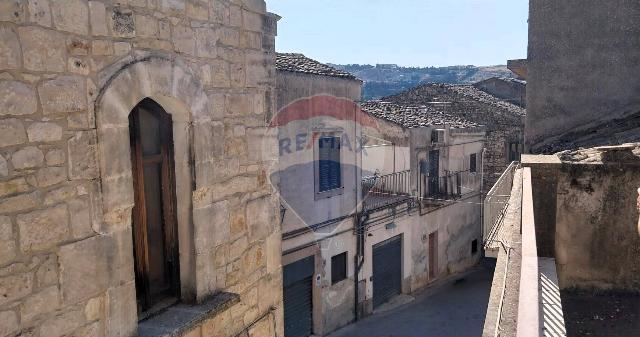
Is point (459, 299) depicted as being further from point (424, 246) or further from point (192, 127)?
point (192, 127)

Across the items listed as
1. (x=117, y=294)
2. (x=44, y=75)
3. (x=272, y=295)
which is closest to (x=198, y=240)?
(x=117, y=294)

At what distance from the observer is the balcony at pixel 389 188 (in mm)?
16703

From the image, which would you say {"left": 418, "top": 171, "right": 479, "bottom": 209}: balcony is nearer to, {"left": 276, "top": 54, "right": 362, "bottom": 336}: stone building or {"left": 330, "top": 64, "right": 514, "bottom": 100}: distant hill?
{"left": 276, "top": 54, "right": 362, "bottom": 336}: stone building

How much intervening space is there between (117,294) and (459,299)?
15500mm

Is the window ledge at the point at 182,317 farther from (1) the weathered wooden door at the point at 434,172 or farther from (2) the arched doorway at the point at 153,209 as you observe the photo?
(1) the weathered wooden door at the point at 434,172

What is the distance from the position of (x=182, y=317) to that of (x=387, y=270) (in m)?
13.5

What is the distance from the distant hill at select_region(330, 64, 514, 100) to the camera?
45.6 m

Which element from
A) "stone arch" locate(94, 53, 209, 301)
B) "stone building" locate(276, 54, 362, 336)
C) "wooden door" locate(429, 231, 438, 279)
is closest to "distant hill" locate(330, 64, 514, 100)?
"wooden door" locate(429, 231, 438, 279)

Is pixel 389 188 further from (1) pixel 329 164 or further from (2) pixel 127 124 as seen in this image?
(2) pixel 127 124

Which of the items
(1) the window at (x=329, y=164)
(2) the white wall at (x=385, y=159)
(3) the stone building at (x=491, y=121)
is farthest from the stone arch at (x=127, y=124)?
(3) the stone building at (x=491, y=121)

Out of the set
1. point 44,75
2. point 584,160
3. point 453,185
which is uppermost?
point 44,75

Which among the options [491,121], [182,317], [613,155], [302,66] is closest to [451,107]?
[491,121]

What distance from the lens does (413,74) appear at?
50031 mm

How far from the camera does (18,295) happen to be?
2.71 metres
